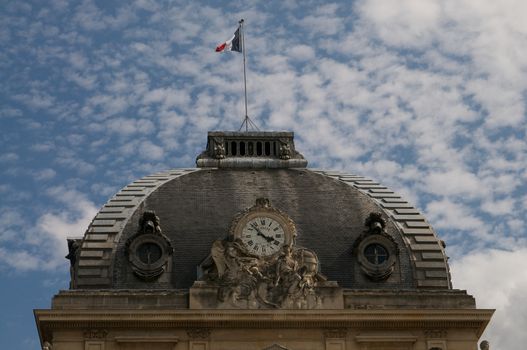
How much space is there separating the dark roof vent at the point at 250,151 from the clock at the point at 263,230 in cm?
725

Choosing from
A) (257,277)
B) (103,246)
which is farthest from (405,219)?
(103,246)

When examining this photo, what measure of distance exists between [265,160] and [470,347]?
51.9ft

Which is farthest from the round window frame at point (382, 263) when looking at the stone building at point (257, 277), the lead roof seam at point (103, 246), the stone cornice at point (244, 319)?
the lead roof seam at point (103, 246)

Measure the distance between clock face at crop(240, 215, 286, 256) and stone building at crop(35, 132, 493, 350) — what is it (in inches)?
1.8

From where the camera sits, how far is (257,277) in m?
75.4

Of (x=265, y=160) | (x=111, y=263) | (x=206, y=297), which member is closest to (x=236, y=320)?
(x=206, y=297)

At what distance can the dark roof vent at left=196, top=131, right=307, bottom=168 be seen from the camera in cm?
8450

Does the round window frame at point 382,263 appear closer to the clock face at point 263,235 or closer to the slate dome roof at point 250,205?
the slate dome roof at point 250,205

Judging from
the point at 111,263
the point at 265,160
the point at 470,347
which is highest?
the point at 265,160

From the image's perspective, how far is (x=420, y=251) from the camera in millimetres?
78562

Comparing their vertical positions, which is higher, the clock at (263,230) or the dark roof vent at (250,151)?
the dark roof vent at (250,151)

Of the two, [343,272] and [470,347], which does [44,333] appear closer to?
[343,272]

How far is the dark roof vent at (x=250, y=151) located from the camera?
8450 cm

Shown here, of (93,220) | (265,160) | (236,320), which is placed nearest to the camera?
(236,320)
